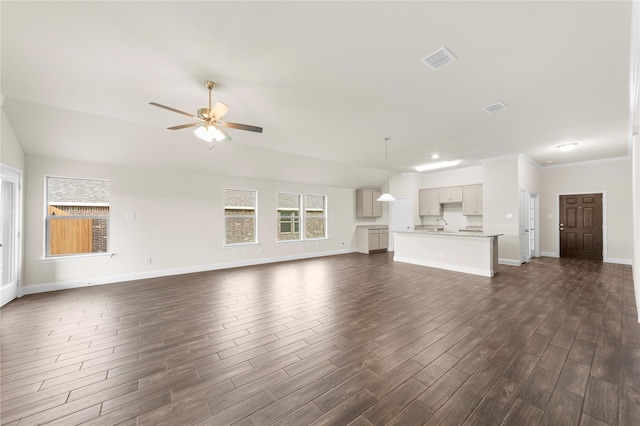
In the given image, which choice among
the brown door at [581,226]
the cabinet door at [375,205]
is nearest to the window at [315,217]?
the cabinet door at [375,205]

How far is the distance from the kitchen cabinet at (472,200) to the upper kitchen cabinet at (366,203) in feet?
9.67

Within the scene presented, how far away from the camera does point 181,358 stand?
2.37 metres

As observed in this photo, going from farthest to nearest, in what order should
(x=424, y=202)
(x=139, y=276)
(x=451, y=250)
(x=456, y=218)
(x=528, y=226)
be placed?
(x=424, y=202)
(x=456, y=218)
(x=528, y=226)
(x=451, y=250)
(x=139, y=276)

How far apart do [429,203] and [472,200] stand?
1405 mm

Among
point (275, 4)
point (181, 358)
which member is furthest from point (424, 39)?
point (181, 358)

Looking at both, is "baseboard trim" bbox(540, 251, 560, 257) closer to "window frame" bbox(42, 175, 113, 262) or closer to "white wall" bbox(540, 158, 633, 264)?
"white wall" bbox(540, 158, 633, 264)

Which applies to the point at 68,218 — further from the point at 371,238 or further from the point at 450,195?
→ the point at 450,195

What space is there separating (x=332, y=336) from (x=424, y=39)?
301cm

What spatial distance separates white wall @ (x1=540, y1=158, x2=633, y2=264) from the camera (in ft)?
21.1

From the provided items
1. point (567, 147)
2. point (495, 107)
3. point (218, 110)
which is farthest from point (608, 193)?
point (218, 110)

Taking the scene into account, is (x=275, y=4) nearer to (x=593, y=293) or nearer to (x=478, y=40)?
(x=478, y=40)

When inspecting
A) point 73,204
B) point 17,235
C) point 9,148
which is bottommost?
point 17,235

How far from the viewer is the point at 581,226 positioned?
7117 mm

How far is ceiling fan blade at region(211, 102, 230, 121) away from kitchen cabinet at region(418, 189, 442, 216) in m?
7.75
